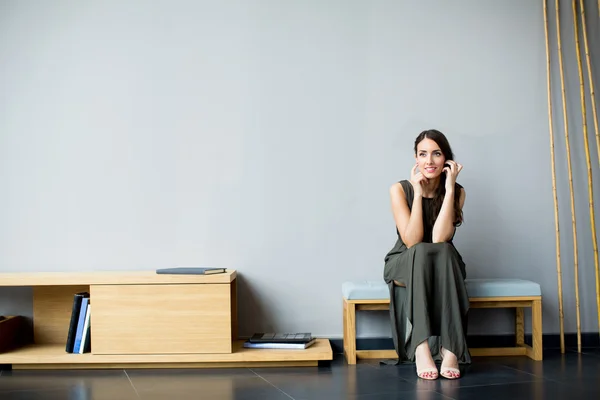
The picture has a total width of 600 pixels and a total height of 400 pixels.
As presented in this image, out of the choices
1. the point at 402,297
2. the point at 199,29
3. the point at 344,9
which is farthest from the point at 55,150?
the point at 402,297

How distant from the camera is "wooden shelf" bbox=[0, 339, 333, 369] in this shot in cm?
337

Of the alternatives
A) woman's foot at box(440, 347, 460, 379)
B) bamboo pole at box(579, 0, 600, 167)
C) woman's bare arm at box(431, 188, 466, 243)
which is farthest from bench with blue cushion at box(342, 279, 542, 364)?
bamboo pole at box(579, 0, 600, 167)

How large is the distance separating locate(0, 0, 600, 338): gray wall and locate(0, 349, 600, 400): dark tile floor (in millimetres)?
552

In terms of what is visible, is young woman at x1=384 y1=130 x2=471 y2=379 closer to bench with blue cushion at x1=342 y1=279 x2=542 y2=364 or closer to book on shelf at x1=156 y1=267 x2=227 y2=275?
bench with blue cushion at x1=342 y1=279 x2=542 y2=364

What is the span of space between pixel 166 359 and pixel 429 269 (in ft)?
4.37

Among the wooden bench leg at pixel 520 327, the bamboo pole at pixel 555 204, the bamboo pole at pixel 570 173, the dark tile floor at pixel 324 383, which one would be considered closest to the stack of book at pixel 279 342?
the dark tile floor at pixel 324 383

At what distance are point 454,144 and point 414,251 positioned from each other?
939mm

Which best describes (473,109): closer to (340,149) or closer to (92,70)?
(340,149)

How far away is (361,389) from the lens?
9.30 ft

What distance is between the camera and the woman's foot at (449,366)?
3.00 metres

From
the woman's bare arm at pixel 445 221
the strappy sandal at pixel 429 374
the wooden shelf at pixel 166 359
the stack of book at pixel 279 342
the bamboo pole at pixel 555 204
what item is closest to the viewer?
the strappy sandal at pixel 429 374

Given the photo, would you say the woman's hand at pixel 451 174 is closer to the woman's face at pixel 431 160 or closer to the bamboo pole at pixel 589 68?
the woman's face at pixel 431 160

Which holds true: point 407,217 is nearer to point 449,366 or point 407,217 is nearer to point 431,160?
point 431,160

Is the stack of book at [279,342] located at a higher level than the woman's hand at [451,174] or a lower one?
lower
